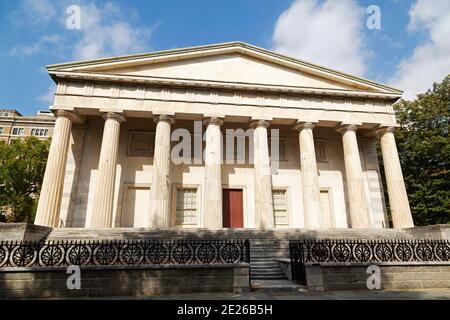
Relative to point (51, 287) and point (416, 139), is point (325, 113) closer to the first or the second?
point (416, 139)

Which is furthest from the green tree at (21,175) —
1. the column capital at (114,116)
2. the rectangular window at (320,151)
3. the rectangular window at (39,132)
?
the rectangular window at (320,151)

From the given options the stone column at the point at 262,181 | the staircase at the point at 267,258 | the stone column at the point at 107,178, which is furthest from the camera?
the stone column at the point at 262,181

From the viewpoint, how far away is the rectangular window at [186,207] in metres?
19.7

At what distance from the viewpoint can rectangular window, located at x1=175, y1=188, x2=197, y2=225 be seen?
1970 centimetres

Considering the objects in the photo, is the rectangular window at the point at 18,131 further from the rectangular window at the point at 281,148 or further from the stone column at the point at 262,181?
the stone column at the point at 262,181

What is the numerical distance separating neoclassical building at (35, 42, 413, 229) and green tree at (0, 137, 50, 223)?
18.0 m

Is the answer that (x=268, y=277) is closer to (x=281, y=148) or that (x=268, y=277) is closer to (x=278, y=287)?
(x=278, y=287)

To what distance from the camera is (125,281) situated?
759cm

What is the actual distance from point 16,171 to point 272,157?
29.7 m

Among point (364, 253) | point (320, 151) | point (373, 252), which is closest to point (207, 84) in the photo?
point (320, 151)

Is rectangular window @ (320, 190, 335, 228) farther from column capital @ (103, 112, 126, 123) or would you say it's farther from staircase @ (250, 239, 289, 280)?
column capital @ (103, 112, 126, 123)

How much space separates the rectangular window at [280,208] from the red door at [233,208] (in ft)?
8.55

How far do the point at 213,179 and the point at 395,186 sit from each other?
12326 mm

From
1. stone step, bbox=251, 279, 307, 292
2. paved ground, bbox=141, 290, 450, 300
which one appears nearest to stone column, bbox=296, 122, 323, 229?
stone step, bbox=251, 279, 307, 292
